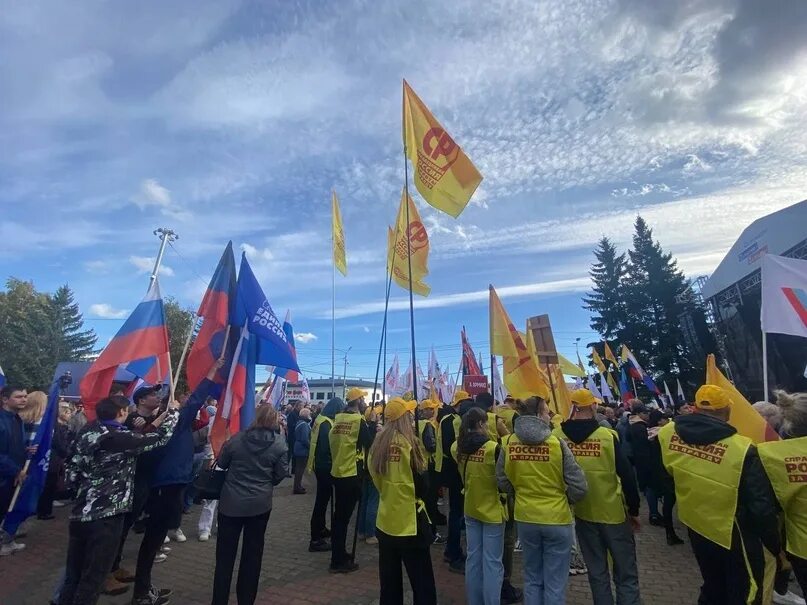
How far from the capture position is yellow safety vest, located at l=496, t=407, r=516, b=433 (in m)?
7.31

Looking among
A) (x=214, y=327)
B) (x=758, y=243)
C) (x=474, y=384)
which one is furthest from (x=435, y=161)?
(x=758, y=243)

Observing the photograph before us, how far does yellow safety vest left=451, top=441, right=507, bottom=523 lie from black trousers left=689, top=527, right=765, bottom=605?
161 cm

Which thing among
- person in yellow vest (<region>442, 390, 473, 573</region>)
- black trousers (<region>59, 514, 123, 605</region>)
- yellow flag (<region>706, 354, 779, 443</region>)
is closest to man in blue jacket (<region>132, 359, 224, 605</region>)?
black trousers (<region>59, 514, 123, 605</region>)

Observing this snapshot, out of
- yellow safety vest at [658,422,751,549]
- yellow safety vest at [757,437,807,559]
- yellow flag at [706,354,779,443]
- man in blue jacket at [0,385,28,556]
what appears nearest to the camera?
yellow safety vest at [757,437,807,559]

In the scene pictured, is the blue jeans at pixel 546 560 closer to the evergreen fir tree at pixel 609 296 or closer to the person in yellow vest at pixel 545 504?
the person in yellow vest at pixel 545 504

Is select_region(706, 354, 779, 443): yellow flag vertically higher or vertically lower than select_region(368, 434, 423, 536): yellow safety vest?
higher

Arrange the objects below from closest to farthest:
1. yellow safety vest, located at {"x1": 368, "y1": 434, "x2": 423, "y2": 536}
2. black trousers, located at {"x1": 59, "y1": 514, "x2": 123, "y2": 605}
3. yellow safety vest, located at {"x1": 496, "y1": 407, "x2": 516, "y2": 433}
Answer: black trousers, located at {"x1": 59, "y1": 514, "x2": 123, "y2": 605} < yellow safety vest, located at {"x1": 368, "y1": 434, "x2": 423, "y2": 536} < yellow safety vest, located at {"x1": 496, "y1": 407, "x2": 516, "y2": 433}

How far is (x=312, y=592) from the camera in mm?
5098

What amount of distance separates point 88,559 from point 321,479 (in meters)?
3.48

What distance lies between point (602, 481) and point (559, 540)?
66 centimetres

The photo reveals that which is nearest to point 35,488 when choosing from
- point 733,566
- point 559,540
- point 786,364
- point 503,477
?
point 503,477

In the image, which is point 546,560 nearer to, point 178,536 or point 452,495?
point 452,495

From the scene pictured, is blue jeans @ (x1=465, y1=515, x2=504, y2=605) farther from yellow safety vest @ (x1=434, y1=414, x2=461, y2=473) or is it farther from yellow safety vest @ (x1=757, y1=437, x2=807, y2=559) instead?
yellow safety vest @ (x1=757, y1=437, x2=807, y2=559)

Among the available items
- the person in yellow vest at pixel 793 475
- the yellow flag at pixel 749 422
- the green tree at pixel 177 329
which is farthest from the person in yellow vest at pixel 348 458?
the green tree at pixel 177 329
